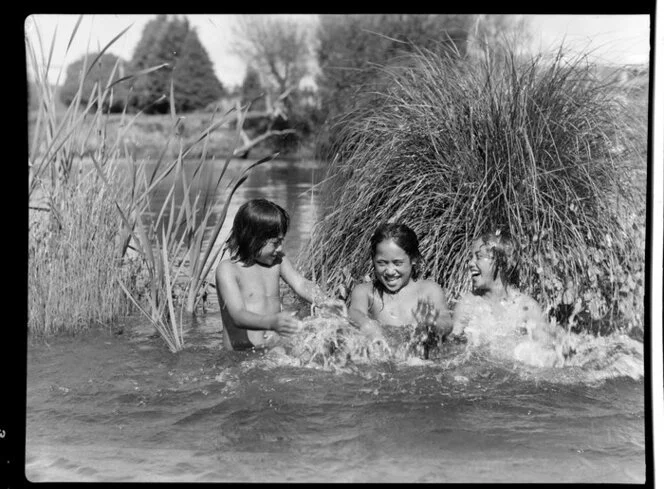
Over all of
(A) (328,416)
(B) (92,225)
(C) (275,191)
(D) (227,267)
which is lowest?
(A) (328,416)

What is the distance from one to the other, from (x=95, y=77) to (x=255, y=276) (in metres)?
6.26

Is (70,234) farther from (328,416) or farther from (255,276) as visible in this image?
(328,416)

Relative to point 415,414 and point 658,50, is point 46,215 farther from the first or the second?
point 658,50

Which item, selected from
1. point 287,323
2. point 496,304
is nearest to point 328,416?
point 287,323

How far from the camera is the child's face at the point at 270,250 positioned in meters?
4.82

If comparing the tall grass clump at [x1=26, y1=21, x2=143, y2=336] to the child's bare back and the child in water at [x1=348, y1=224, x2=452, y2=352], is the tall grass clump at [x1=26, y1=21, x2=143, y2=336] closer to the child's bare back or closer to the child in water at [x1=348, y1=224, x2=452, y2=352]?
the child's bare back

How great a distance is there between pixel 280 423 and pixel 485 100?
2442 millimetres

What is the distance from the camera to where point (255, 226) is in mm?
4766

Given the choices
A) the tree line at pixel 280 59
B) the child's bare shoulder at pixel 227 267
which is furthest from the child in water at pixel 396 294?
the tree line at pixel 280 59

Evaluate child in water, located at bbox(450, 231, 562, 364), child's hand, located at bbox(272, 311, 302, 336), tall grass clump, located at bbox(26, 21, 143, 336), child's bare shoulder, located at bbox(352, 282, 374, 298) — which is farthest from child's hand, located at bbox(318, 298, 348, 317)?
tall grass clump, located at bbox(26, 21, 143, 336)

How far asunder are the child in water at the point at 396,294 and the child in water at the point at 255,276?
0.59 ft

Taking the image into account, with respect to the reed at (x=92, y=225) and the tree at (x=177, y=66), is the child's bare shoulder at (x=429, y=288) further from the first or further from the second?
the tree at (x=177, y=66)

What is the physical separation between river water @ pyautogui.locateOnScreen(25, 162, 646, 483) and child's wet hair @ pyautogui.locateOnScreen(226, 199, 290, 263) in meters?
0.60

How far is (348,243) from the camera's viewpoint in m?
5.46
